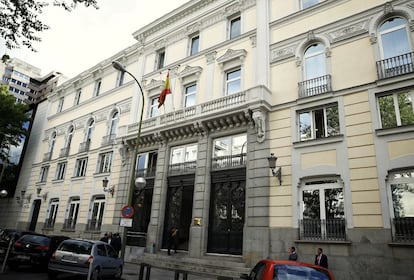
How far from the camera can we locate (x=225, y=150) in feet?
55.9

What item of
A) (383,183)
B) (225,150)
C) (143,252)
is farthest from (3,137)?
(383,183)

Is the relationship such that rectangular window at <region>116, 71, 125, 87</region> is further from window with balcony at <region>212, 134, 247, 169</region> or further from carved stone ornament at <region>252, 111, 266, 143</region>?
carved stone ornament at <region>252, 111, 266, 143</region>

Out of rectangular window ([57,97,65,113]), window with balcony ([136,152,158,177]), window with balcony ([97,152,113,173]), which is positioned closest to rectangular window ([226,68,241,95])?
window with balcony ([136,152,158,177])

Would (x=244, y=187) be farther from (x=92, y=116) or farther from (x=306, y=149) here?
(x=92, y=116)

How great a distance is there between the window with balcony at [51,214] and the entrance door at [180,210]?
44.4 feet

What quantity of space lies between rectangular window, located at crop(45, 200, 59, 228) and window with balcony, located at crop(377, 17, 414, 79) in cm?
2622

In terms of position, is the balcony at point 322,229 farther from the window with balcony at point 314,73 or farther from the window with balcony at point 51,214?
the window with balcony at point 51,214

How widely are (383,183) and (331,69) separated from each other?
18.9 ft

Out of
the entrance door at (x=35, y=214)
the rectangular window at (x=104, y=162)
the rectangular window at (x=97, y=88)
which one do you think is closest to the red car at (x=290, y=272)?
the rectangular window at (x=104, y=162)

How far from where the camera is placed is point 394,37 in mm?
13180

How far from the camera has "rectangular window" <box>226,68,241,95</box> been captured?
59.3 ft

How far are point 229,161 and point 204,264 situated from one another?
17.6 feet

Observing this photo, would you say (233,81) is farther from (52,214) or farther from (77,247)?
(52,214)

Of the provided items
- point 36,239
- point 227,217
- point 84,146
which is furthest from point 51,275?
point 84,146
